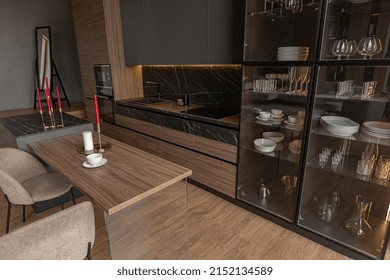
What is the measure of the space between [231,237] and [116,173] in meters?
1.14

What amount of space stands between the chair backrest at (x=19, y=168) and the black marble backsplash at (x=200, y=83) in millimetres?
1952

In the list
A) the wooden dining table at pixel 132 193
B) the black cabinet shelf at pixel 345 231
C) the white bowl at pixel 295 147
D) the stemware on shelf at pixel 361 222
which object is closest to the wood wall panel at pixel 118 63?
the wooden dining table at pixel 132 193

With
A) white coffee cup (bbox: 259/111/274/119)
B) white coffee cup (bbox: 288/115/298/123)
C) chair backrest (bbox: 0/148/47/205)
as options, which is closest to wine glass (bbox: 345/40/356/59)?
white coffee cup (bbox: 288/115/298/123)

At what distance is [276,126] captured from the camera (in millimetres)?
2287

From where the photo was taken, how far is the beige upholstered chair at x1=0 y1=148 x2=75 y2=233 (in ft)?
5.57

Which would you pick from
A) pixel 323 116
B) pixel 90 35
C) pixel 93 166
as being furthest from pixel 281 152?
pixel 90 35

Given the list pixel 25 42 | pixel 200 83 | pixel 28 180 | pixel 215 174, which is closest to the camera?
pixel 28 180

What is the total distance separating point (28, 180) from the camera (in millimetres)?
2066

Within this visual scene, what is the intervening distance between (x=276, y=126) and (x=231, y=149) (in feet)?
1.57

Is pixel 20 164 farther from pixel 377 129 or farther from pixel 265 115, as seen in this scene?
pixel 377 129

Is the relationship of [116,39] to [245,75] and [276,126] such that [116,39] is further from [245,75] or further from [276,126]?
[276,126]

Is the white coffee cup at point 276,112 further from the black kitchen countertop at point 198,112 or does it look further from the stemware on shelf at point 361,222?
the stemware on shelf at point 361,222

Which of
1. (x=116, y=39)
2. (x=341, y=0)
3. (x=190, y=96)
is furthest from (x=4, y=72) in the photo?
(x=341, y=0)

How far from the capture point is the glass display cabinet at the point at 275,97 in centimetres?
197
